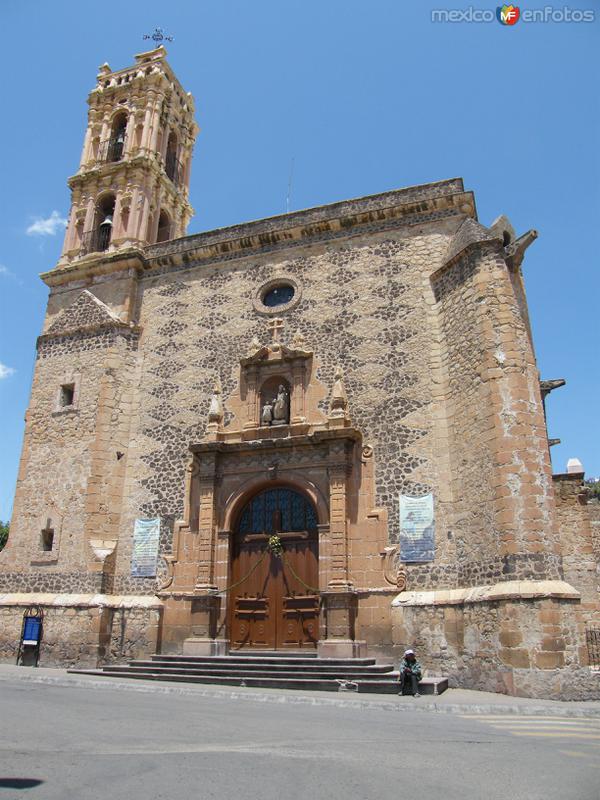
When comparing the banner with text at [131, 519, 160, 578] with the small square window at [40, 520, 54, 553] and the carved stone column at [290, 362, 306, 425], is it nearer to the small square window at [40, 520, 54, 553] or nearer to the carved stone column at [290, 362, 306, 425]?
the small square window at [40, 520, 54, 553]

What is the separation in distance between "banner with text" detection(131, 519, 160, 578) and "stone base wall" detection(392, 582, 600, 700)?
6.29 m

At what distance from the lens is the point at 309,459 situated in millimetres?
13930

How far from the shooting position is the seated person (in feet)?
32.8

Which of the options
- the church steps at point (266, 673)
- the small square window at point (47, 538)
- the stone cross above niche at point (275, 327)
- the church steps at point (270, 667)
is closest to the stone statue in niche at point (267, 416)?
the stone cross above niche at point (275, 327)

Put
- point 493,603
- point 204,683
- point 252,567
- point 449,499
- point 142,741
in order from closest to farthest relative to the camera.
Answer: point 142,741 → point 493,603 → point 204,683 → point 449,499 → point 252,567

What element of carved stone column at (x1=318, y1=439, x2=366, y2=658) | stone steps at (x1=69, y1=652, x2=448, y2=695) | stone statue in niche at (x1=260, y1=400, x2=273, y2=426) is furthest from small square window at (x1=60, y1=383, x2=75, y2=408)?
carved stone column at (x1=318, y1=439, x2=366, y2=658)

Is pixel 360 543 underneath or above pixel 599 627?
above

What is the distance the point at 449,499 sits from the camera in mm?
12602

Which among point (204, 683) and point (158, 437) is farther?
point (158, 437)

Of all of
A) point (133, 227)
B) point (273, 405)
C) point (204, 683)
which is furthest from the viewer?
point (133, 227)

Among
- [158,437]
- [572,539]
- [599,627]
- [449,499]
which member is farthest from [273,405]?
[599,627]

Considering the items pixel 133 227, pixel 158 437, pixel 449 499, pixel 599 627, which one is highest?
pixel 133 227

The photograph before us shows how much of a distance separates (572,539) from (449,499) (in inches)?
121

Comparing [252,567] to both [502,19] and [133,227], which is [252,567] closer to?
[133,227]
